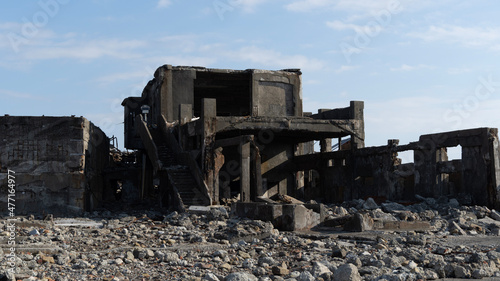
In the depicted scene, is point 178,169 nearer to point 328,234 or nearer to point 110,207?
point 110,207

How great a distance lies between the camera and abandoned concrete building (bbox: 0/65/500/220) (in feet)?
65.1

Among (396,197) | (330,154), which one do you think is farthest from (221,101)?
(396,197)

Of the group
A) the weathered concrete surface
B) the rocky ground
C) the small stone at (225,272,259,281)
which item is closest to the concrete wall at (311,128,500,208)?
the rocky ground

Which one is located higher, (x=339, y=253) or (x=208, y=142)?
(x=208, y=142)

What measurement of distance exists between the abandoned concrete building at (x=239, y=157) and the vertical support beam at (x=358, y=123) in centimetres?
4

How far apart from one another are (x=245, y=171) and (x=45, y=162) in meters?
6.86

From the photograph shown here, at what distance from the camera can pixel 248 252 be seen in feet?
32.9

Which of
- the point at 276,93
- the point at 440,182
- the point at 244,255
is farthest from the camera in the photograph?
the point at 276,93

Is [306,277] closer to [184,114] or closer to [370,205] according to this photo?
[370,205]

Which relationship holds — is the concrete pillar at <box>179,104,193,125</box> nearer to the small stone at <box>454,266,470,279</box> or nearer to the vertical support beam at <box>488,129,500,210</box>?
the vertical support beam at <box>488,129,500,210</box>

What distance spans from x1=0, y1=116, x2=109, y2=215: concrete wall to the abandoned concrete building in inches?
1.3

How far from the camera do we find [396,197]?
887 inches

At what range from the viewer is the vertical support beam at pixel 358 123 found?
25031 millimetres

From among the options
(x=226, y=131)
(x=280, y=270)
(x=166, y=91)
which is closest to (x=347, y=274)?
(x=280, y=270)
